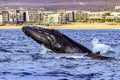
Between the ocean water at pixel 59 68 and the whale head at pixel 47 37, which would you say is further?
the whale head at pixel 47 37

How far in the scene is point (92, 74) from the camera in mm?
23578

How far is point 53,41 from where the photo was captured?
29938 millimetres

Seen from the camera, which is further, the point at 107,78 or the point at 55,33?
the point at 55,33

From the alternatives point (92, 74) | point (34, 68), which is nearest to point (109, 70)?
point (92, 74)

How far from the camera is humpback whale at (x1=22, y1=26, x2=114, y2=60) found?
29.8 meters

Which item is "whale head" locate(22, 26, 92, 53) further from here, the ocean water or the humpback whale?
the ocean water

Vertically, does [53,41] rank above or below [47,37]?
below

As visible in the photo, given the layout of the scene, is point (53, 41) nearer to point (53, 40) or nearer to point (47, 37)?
point (53, 40)

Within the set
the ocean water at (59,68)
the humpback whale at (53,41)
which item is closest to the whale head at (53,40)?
the humpback whale at (53,41)

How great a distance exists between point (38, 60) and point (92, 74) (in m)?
6.26

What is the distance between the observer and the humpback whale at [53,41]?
29.8m

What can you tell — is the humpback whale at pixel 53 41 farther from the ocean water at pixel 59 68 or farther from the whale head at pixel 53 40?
the ocean water at pixel 59 68

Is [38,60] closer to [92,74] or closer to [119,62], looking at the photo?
[119,62]

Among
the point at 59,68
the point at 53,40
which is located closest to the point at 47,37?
the point at 53,40
